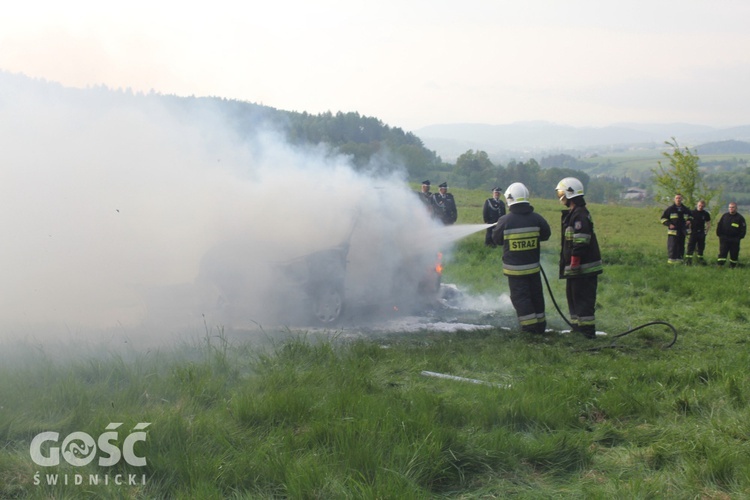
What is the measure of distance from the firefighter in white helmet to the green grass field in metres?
1.16

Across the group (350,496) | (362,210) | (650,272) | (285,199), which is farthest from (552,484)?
(650,272)

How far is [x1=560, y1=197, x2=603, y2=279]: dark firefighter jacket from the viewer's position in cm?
864

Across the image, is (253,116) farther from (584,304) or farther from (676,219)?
(676,219)

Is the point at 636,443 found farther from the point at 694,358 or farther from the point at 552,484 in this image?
the point at 694,358

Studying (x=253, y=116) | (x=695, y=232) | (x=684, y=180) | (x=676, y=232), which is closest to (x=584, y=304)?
(x=253, y=116)

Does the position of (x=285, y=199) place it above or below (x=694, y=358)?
above

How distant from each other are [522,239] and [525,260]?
29 cm

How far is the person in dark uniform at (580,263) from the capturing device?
8602 mm

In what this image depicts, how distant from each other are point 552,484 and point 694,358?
3793mm

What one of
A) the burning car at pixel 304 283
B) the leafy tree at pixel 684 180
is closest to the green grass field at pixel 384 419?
the burning car at pixel 304 283

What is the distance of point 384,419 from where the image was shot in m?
4.38

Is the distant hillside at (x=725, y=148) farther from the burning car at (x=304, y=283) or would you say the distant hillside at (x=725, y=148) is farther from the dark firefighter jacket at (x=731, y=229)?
the burning car at (x=304, y=283)

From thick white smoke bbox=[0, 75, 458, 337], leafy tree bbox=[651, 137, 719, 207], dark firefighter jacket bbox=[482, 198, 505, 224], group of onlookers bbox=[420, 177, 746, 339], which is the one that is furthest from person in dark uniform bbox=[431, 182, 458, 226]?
leafy tree bbox=[651, 137, 719, 207]

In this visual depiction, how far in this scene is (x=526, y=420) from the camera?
483 centimetres
